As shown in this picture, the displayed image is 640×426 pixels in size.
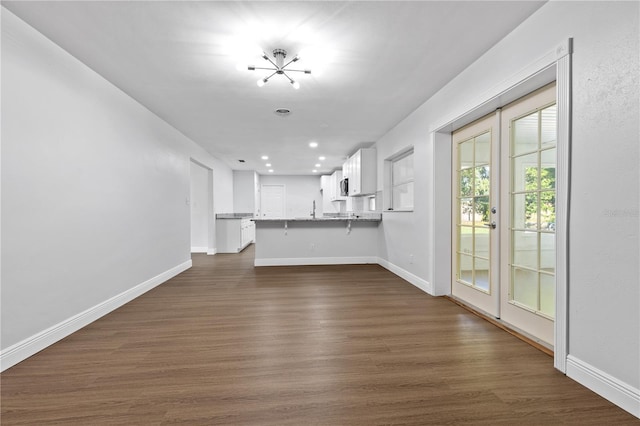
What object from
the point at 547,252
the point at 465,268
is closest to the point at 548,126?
the point at 547,252

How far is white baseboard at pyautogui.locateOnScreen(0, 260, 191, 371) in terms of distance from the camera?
6.36 feet

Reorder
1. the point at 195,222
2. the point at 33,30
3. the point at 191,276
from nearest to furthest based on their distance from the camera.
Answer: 1. the point at 33,30
2. the point at 191,276
3. the point at 195,222

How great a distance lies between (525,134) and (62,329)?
4.15m

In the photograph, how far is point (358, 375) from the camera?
1.82 m

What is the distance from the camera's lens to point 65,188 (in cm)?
240

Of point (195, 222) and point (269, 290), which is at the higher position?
point (195, 222)

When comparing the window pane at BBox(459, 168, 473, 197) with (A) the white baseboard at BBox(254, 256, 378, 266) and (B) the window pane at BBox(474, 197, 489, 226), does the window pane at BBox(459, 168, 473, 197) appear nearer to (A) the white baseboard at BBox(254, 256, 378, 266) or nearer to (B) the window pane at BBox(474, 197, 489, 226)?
(B) the window pane at BBox(474, 197, 489, 226)

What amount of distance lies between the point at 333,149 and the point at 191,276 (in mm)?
3717

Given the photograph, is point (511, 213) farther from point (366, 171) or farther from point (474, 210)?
point (366, 171)

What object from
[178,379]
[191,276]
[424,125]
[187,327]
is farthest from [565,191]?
[191,276]

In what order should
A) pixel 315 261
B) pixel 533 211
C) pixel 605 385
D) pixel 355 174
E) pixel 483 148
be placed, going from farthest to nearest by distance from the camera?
pixel 355 174 < pixel 315 261 < pixel 483 148 < pixel 533 211 < pixel 605 385

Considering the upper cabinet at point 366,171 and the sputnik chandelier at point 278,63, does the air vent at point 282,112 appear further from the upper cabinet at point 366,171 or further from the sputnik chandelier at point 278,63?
the upper cabinet at point 366,171

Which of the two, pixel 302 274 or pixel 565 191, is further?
pixel 302 274

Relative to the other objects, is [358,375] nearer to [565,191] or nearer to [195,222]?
[565,191]
